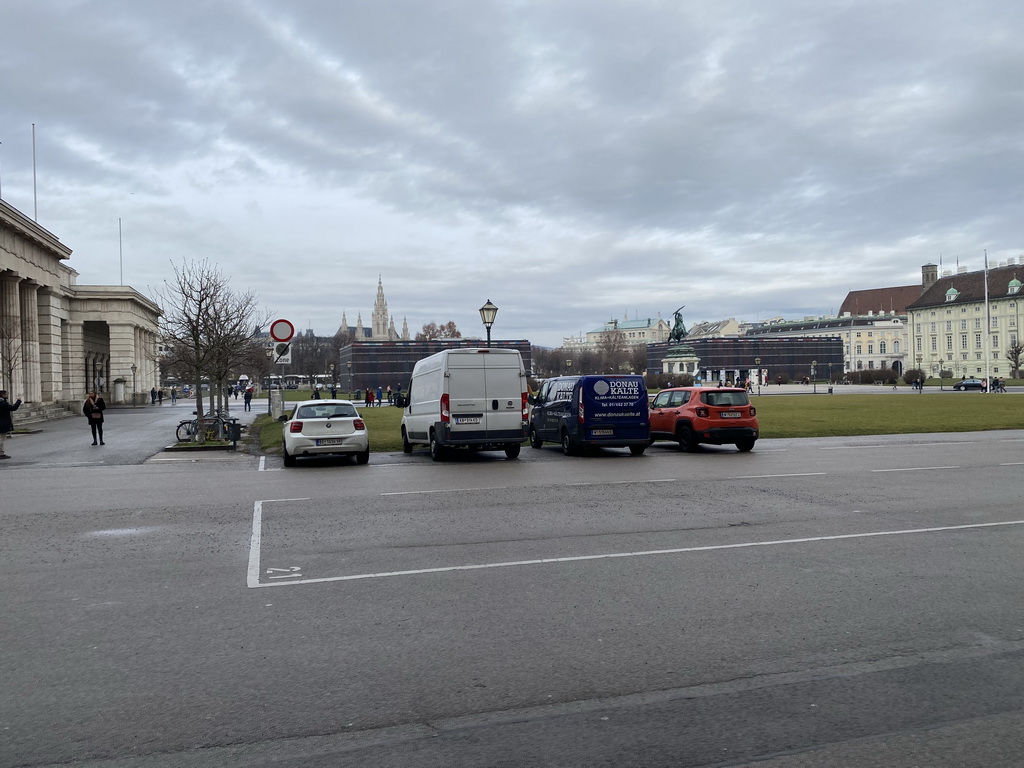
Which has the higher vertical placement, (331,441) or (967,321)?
(967,321)

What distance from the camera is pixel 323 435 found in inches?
686

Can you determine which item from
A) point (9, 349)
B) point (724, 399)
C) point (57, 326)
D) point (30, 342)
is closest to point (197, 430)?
point (724, 399)

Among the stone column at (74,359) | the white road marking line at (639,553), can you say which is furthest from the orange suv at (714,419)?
the stone column at (74,359)

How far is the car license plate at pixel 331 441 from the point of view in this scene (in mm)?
17375

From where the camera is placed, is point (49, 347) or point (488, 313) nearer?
point (488, 313)

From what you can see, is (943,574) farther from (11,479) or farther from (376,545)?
(11,479)

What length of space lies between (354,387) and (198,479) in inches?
4671

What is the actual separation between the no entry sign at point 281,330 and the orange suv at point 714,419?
11.2 metres

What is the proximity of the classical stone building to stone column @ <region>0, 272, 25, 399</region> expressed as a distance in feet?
0.13

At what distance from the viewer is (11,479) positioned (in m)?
15.3

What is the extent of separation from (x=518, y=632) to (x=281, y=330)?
19.9 metres

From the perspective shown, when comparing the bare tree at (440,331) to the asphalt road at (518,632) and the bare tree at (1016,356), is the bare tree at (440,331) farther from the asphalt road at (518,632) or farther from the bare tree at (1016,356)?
the asphalt road at (518,632)

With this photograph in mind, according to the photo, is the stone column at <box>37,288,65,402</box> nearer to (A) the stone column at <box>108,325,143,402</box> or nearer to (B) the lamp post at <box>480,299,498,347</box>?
(A) the stone column at <box>108,325,143,402</box>

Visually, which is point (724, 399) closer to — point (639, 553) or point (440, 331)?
point (639, 553)
